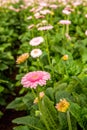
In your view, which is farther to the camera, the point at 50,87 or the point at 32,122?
the point at 50,87

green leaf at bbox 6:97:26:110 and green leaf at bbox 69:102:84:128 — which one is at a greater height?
green leaf at bbox 69:102:84:128

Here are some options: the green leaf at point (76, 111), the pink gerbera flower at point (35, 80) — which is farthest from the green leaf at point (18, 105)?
the pink gerbera flower at point (35, 80)

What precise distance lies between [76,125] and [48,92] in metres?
0.39

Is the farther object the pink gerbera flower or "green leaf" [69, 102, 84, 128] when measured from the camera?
"green leaf" [69, 102, 84, 128]

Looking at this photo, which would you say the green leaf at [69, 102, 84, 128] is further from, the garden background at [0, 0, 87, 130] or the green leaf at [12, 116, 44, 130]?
the green leaf at [12, 116, 44, 130]

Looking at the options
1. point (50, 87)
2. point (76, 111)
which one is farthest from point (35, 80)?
point (50, 87)

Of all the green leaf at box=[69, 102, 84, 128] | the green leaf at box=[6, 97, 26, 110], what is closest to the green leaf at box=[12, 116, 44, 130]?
the green leaf at box=[69, 102, 84, 128]

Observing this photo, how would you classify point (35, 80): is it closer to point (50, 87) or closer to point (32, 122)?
point (32, 122)

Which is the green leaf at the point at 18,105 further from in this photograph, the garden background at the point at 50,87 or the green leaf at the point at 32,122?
the green leaf at the point at 32,122

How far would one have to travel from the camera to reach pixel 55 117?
2076 millimetres

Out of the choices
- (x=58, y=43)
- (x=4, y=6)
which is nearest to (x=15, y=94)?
(x=58, y=43)

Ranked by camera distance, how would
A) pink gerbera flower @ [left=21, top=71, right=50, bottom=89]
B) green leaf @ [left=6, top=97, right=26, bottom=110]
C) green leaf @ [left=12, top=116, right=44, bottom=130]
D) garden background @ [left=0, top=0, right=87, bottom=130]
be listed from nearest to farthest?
pink gerbera flower @ [left=21, top=71, right=50, bottom=89]
garden background @ [left=0, top=0, right=87, bottom=130]
green leaf @ [left=12, top=116, right=44, bottom=130]
green leaf @ [left=6, top=97, right=26, bottom=110]

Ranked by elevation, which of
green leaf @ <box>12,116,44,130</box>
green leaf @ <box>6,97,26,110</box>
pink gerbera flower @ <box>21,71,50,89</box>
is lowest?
green leaf @ <box>6,97,26,110</box>

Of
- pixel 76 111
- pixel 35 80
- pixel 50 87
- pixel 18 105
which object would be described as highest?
pixel 35 80
